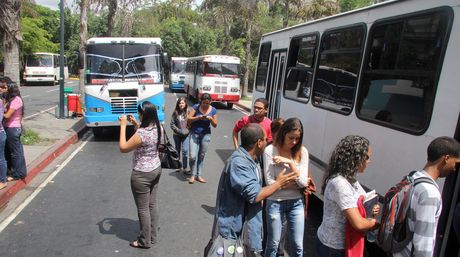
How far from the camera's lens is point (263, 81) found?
949 cm

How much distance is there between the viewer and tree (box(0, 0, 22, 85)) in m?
10.5

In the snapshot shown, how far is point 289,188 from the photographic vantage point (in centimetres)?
391

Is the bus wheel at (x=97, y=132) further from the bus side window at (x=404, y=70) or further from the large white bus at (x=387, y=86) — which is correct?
the bus side window at (x=404, y=70)

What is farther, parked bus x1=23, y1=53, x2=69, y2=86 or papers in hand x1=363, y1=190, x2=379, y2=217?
parked bus x1=23, y1=53, x2=69, y2=86

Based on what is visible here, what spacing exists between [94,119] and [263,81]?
494 centimetres

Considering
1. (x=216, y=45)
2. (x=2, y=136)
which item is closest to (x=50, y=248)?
(x=2, y=136)

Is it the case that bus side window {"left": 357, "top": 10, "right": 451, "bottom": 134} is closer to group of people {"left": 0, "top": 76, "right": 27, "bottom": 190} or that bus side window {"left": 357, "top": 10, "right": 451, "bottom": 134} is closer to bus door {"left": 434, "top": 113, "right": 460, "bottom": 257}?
bus door {"left": 434, "top": 113, "right": 460, "bottom": 257}

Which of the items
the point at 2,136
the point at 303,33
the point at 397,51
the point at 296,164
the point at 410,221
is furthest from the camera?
the point at 303,33

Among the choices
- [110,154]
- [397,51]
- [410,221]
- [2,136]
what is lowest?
[110,154]

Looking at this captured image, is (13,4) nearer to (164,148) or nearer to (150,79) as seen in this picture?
(150,79)

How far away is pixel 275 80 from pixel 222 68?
14611 mm

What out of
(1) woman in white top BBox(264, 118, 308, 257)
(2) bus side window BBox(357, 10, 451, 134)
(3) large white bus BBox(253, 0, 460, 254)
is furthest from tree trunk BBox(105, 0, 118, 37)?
(1) woman in white top BBox(264, 118, 308, 257)

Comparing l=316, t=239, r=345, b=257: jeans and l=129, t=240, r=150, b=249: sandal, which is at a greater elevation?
l=316, t=239, r=345, b=257: jeans

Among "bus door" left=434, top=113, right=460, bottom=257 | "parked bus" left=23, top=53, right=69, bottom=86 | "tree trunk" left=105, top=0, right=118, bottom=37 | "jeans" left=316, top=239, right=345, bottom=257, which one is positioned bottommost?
"parked bus" left=23, top=53, right=69, bottom=86
